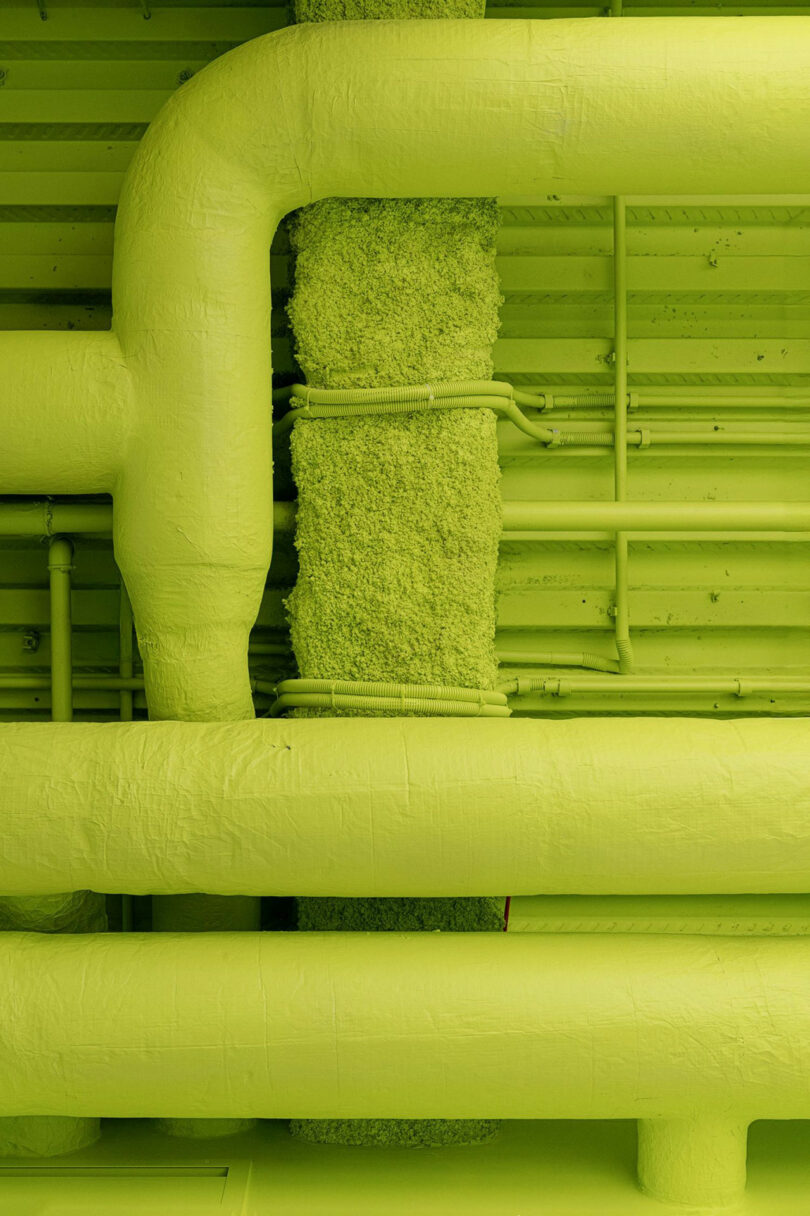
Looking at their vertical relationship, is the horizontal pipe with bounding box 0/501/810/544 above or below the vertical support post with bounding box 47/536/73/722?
above

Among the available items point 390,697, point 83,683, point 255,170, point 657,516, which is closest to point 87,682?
point 83,683

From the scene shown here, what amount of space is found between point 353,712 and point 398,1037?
433mm

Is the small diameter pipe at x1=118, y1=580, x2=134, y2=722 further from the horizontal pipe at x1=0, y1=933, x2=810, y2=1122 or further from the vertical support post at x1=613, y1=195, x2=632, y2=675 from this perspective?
the vertical support post at x1=613, y1=195, x2=632, y2=675

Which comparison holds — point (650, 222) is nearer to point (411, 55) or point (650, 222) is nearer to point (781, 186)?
point (781, 186)

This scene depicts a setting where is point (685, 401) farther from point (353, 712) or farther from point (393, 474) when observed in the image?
point (353, 712)

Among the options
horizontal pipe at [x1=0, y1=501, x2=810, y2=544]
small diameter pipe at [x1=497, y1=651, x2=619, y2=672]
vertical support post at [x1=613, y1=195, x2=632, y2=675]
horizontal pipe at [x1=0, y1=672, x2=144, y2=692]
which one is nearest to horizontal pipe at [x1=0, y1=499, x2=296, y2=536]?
horizontal pipe at [x1=0, y1=501, x2=810, y2=544]

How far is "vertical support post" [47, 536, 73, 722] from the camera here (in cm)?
155

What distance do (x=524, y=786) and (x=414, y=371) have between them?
0.61m

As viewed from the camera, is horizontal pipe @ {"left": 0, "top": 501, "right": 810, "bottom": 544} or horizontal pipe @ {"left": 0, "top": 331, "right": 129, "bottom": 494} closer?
horizontal pipe @ {"left": 0, "top": 331, "right": 129, "bottom": 494}

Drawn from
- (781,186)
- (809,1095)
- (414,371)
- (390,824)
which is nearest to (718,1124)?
(809,1095)

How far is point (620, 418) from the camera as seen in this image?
5.33ft

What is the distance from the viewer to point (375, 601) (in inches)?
53.6

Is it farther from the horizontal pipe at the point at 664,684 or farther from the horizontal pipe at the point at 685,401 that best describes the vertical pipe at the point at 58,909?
the horizontal pipe at the point at 685,401

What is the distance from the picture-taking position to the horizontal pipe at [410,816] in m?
1.16
